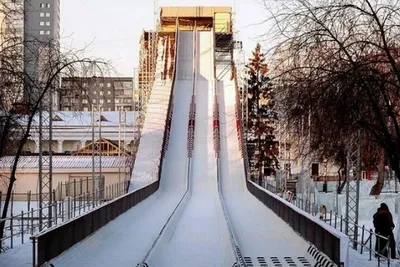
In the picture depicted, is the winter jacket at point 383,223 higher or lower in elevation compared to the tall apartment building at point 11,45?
lower

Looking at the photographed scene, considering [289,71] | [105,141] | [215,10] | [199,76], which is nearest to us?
[289,71]

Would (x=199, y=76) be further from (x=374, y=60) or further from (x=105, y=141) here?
(x=374, y=60)

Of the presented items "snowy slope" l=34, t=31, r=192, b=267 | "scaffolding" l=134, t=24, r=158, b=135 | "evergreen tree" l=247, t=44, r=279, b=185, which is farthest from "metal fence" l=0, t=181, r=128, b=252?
"evergreen tree" l=247, t=44, r=279, b=185

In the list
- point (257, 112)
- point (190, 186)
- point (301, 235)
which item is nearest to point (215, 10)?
point (257, 112)

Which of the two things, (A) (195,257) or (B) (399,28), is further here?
(A) (195,257)

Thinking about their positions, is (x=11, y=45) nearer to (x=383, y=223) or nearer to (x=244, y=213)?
(x=383, y=223)

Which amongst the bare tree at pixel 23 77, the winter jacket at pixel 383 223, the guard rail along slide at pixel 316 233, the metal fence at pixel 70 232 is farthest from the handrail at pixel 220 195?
the bare tree at pixel 23 77

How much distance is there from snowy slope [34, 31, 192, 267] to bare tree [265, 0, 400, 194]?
5.58 m

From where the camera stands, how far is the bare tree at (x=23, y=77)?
50.2 feet

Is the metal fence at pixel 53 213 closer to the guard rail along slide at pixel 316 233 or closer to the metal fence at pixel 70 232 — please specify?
the metal fence at pixel 70 232

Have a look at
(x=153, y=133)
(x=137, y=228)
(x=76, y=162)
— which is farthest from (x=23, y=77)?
(x=76, y=162)

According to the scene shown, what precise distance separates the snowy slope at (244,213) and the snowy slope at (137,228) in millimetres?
2598

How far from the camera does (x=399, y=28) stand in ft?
40.6

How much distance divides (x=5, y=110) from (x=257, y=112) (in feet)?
179
